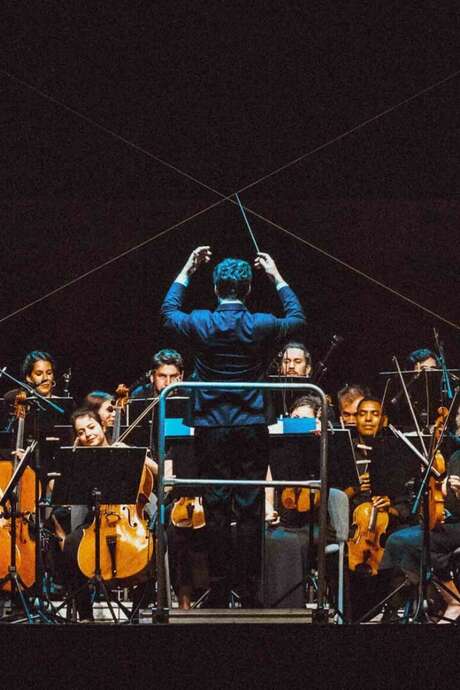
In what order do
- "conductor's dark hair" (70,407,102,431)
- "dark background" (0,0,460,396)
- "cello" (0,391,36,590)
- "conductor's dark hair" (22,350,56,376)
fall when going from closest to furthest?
"cello" (0,391,36,590) < "conductor's dark hair" (70,407,102,431) < "dark background" (0,0,460,396) < "conductor's dark hair" (22,350,56,376)

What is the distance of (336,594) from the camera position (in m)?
6.34

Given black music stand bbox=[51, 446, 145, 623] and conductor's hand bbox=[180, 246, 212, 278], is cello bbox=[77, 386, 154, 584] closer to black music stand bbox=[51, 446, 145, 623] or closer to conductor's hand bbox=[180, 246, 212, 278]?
black music stand bbox=[51, 446, 145, 623]

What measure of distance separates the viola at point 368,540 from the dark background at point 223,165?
7.29 feet

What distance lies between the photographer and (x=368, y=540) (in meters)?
6.32

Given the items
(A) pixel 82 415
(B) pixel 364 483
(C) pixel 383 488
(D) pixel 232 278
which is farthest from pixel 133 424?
(B) pixel 364 483

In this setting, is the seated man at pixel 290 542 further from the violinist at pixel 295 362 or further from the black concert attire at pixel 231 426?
the violinist at pixel 295 362

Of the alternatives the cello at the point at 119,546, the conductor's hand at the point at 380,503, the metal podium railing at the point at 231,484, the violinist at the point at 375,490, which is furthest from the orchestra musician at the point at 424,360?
the metal podium railing at the point at 231,484

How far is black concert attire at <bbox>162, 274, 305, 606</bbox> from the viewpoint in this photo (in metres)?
4.77

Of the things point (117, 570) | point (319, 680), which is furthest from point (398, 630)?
point (117, 570)

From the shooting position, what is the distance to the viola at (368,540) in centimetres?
629

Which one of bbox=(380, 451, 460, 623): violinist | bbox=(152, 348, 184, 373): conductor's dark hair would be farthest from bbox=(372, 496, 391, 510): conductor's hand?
bbox=(152, 348, 184, 373): conductor's dark hair

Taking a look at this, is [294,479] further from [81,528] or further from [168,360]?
[168,360]

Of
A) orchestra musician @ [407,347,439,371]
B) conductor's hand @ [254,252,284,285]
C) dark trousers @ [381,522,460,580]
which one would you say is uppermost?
conductor's hand @ [254,252,284,285]

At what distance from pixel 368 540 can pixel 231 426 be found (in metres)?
1.84
